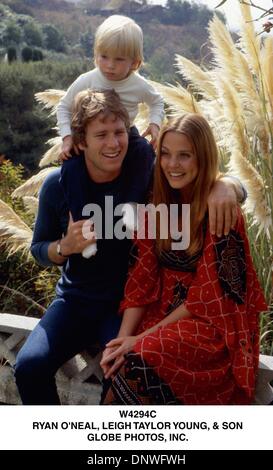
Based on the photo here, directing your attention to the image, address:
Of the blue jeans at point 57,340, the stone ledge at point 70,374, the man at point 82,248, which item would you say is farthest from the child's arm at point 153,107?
the stone ledge at point 70,374

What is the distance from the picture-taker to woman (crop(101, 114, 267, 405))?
222 cm

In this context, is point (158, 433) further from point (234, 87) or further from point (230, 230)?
point (234, 87)

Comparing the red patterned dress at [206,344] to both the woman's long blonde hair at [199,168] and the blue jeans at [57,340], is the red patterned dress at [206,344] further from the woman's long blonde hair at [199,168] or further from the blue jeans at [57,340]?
the blue jeans at [57,340]

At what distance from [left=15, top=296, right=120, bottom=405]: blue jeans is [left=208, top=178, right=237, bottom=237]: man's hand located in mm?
518

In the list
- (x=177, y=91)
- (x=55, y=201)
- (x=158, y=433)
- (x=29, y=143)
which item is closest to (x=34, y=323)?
(x=55, y=201)

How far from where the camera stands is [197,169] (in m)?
2.33

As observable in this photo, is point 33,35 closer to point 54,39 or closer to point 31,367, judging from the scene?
point 54,39

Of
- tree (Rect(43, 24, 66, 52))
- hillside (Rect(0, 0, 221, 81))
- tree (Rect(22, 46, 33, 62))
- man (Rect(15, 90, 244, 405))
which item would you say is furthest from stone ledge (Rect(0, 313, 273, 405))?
tree (Rect(43, 24, 66, 52))

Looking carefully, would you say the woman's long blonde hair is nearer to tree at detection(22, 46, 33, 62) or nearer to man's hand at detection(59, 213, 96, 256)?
man's hand at detection(59, 213, 96, 256)

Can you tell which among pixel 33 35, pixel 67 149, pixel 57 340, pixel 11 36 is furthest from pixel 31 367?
pixel 33 35

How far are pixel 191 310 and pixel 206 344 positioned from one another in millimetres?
125

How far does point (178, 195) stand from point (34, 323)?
2.91ft

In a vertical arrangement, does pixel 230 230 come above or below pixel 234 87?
below
